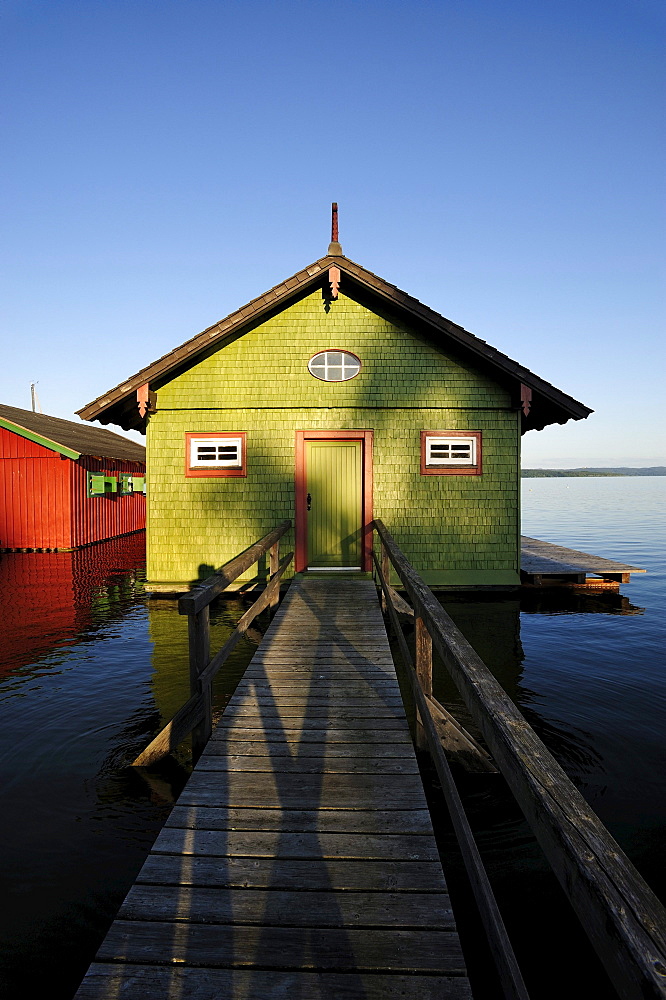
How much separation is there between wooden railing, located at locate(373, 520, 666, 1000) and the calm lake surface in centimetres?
106

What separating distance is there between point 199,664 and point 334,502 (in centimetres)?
671

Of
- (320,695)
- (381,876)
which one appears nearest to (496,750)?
(381,876)

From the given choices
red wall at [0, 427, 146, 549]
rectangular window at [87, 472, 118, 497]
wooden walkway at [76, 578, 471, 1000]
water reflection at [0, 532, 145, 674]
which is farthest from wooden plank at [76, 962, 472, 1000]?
rectangular window at [87, 472, 118, 497]

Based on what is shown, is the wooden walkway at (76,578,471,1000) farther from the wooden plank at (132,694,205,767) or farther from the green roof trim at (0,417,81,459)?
the green roof trim at (0,417,81,459)

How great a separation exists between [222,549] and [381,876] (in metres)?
8.57

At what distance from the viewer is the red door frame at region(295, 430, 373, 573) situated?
10.6 m

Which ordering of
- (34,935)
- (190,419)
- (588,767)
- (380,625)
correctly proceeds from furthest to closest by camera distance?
1. (190,419)
2. (380,625)
3. (588,767)
4. (34,935)

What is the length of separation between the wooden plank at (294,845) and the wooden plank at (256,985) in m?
0.63

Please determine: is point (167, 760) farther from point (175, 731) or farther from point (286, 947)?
point (286, 947)

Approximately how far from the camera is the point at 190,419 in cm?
1061

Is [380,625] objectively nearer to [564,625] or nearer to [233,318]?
[564,625]

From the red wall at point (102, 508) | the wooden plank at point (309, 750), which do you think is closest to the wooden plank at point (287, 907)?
the wooden plank at point (309, 750)

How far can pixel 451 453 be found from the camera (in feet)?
35.2

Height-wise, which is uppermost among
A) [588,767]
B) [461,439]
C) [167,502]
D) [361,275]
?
[361,275]
